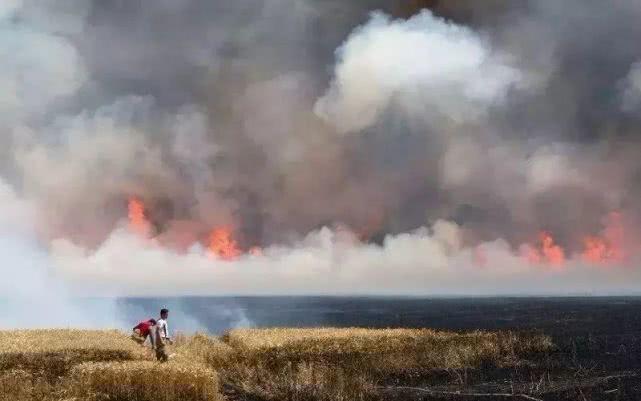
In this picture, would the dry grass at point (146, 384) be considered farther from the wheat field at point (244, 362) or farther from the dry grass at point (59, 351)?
the dry grass at point (59, 351)

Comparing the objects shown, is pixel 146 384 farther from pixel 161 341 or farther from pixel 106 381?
pixel 161 341

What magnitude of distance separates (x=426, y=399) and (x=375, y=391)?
8.34 feet

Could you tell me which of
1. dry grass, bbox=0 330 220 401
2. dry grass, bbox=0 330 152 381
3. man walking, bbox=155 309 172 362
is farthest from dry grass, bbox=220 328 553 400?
dry grass, bbox=0 330 152 381

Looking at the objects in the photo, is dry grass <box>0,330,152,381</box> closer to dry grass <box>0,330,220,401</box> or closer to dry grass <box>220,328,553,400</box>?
dry grass <box>0,330,220,401</box>

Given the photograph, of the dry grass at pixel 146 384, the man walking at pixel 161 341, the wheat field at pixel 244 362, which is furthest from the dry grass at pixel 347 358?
the dry grass at pixel 146 384

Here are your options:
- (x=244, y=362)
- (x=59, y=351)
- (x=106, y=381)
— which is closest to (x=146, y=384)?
(x=106, y=381)

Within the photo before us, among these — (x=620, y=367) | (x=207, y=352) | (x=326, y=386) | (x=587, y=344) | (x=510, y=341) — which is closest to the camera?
(x=326, y=386)

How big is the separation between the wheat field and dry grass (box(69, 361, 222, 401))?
1.6 inches

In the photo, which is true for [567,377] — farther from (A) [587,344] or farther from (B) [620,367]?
(A) [587,344]

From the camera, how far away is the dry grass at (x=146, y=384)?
2773cm

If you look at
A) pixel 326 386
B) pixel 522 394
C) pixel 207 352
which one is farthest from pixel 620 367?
pixel 207 352

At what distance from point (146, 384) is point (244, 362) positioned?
12.1m

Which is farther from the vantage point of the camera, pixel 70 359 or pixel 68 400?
pixel 70 359

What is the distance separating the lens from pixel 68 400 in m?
26.2
